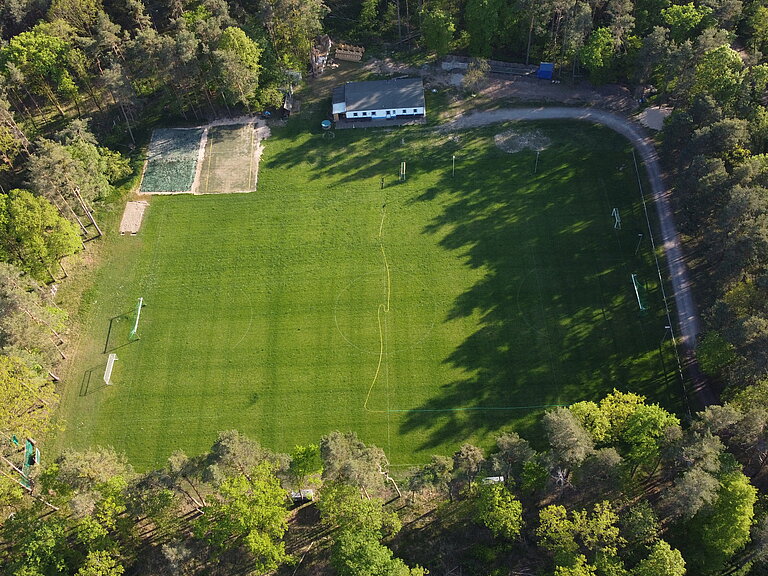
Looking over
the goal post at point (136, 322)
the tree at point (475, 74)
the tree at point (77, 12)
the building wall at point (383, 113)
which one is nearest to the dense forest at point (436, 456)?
the tree at point (77, 12)

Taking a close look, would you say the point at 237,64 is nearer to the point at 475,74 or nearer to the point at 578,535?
the point at 475,74

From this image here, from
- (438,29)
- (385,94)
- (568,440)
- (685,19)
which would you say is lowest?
(568,440)

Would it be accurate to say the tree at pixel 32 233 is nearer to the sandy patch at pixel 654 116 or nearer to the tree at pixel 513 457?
the tree at pixel 513 457

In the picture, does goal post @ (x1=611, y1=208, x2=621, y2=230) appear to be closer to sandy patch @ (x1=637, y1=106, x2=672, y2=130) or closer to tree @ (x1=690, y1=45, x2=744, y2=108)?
sandy patch @ (x1=637, y1=106, x2=672, y2=130)

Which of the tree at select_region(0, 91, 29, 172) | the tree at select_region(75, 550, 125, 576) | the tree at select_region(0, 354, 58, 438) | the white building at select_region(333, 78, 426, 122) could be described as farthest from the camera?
the white building at select_region(333, 78, 426, 122)

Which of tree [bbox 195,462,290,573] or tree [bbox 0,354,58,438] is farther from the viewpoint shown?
tree [bbox 0,354,58,438]

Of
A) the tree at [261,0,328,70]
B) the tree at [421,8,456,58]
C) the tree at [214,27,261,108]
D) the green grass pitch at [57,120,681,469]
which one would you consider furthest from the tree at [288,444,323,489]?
the tree at [421,8,456,58]

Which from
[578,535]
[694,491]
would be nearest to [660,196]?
[694,491]

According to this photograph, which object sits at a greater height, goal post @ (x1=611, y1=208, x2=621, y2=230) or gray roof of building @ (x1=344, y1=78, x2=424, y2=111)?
gray roof of building @ (x1=344, y1=78, x2=424, y2=111)
